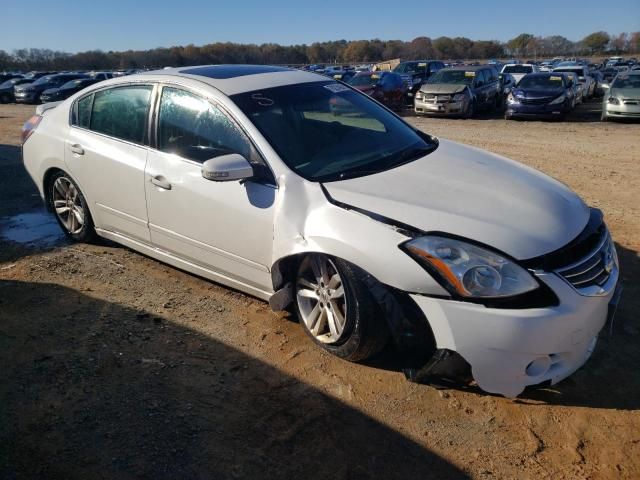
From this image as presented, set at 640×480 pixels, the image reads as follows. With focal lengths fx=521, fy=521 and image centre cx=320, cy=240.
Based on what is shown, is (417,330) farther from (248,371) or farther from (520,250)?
(248,371)

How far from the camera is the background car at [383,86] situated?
1850 cm

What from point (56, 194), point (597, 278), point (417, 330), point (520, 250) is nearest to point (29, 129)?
point (56, 194)

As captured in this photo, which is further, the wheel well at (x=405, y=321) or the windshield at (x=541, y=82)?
the windshield at (x=541, y=82)

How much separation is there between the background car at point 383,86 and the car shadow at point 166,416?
53.3 ft

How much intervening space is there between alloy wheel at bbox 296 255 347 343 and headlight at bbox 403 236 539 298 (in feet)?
1.85

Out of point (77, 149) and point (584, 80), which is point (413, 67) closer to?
point (584, 80)

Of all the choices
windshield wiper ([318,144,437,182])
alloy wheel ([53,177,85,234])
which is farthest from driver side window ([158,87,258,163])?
alloy wheel ([53,177,85,234])

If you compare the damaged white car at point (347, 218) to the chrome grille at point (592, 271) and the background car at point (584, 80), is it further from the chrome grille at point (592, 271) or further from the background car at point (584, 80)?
the background car at point (584, 80)

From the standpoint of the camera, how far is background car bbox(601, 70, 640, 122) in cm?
1458

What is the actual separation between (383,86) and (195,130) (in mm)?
16100

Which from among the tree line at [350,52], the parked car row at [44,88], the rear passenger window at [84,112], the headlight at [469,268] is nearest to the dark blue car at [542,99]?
the rear passenger window at [84,112]

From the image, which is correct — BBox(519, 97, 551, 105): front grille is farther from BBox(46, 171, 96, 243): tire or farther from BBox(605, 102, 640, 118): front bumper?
BBox(46, 171, 96, 243): tire

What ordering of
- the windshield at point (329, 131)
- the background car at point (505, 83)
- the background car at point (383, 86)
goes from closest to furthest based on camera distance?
the windshield at point (329, 131), the background car at point (383, 86), the background car at point (505, 83)

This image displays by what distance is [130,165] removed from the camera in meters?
3.97
